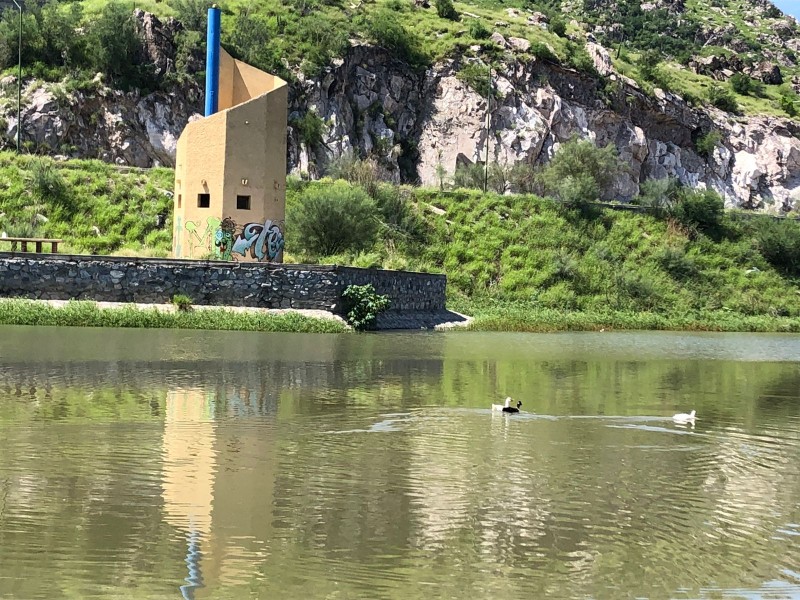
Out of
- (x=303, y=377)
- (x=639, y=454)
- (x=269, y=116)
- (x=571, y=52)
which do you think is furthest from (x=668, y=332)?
(x=571, y=52)

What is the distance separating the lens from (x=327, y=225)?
3909 centimetres

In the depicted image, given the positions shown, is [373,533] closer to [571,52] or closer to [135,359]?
[135,359]

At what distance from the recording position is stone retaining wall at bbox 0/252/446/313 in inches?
1112

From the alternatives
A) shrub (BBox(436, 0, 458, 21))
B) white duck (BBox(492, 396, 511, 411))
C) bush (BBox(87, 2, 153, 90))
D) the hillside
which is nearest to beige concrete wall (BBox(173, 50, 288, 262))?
the hillside

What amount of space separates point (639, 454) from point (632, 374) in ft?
31.1

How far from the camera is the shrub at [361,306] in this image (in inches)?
1164

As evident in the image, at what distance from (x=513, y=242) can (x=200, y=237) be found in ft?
66.1

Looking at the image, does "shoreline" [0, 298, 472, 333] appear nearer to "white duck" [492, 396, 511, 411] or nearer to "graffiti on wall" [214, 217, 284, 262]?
"graffiti on wall" [214, 217, 284, 262]

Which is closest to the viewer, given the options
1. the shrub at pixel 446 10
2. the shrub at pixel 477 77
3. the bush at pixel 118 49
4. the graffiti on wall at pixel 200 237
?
the graffiti on wall at pixel 200 237

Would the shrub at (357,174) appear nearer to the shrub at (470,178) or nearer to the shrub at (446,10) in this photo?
the shrub at (470,178)

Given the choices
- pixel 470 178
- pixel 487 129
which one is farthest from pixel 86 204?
pixel 487 129

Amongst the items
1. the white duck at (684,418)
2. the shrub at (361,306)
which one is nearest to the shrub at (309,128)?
the shrub at (361,306)

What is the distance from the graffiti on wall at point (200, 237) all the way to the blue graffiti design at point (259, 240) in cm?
82

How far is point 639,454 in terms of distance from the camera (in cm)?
1057
